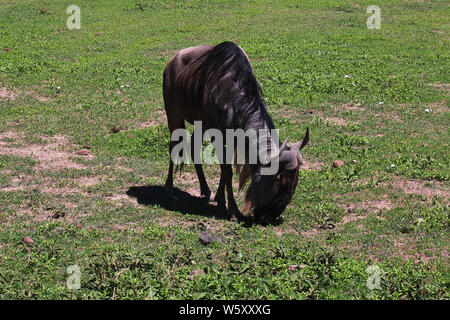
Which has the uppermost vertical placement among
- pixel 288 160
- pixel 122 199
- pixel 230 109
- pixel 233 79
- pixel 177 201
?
pixel 233 79

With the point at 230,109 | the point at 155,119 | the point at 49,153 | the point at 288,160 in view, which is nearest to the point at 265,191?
the point at 288,160

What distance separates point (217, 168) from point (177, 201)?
5.16 ft

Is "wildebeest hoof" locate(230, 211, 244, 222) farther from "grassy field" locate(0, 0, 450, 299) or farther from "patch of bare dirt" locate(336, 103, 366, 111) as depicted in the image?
"patch of bare dirt" locate(336, 103, 366, 111)

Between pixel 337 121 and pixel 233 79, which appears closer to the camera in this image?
pixel 233 79

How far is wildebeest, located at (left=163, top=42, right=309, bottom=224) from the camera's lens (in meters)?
7.88

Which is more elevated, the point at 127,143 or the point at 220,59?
the point at 220,59

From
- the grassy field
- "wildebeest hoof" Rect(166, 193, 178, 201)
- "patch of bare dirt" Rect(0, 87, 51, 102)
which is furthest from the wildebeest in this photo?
"patch of bare dirt" Rect(0, 87, 51, 102)

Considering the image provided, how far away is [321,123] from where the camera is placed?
12.4m

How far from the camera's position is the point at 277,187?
25.8 feet

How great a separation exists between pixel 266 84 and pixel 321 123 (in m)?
2.69

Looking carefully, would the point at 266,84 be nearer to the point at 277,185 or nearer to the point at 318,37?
the point at 318,37

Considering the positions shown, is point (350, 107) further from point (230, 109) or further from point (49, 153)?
point (49, 153)

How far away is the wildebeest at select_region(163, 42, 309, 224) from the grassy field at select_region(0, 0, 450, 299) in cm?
38
